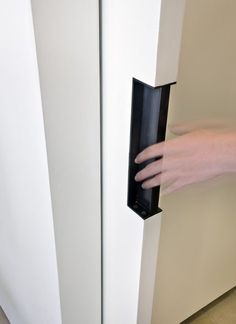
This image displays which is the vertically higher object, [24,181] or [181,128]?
[181,128]

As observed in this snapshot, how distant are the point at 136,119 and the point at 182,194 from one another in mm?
282

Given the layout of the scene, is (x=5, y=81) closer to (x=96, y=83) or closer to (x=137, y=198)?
(x=96, y=83)

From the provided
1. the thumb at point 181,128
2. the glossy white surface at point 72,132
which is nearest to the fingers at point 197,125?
the thumb at point 181,128

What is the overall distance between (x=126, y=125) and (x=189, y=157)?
0.35ft

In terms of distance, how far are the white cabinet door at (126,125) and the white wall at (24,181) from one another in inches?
4.1

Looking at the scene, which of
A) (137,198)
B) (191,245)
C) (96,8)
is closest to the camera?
(96,8)

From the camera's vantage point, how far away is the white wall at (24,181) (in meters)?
0.55

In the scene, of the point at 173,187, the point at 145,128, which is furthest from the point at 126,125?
the point at 173,187

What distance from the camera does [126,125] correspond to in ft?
1.99

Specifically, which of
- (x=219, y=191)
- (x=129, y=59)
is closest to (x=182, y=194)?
(x=219, y=191)

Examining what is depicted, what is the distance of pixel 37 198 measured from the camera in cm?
70

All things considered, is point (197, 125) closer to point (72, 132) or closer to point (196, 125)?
point (196, 125)

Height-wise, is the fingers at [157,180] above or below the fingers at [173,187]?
above

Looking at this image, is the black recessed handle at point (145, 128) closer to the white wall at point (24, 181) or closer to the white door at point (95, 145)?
the white door at point (95, 145)
